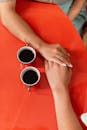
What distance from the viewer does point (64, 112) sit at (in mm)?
1264

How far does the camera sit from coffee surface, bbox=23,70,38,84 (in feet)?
4.24

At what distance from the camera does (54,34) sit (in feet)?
4.71

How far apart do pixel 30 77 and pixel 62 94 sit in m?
0.15

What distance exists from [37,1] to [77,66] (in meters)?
0.39

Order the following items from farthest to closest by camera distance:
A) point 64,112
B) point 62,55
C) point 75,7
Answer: point 75,7 < point 62,55 < point 64,112

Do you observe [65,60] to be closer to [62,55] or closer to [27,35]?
[62,55]

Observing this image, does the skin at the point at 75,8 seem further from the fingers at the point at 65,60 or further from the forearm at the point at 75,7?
the fingers at the point at 65,60

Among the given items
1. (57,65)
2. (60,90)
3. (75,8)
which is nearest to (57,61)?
(57,65)

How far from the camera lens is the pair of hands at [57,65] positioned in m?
1.32

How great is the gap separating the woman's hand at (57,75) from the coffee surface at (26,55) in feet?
0.25

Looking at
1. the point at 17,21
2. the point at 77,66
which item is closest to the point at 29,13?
the point at 17,21

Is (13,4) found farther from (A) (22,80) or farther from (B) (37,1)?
(A) (22,80)

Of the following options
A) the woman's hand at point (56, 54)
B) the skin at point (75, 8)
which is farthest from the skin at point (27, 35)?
the skin at point (75, 8)

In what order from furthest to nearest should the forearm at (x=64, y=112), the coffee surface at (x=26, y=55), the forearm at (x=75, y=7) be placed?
the forearm at (x=75, y=7), the coffee surface at (x=26, y=55), the forearm at (x=64, y=112)
